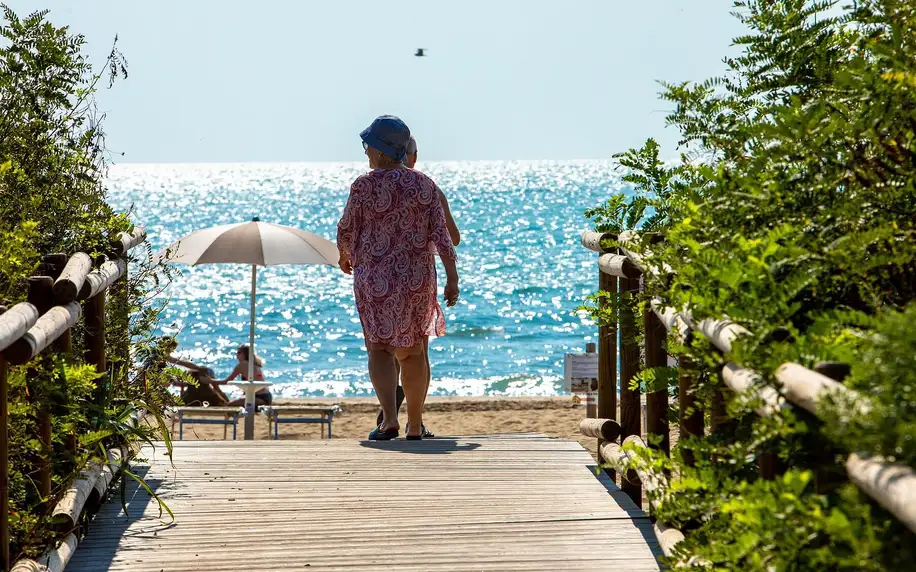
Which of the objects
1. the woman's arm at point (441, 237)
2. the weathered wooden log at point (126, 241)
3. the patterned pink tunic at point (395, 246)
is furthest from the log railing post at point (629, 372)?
the weathered wooden log at point (126, 241)

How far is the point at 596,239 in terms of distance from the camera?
454 cm

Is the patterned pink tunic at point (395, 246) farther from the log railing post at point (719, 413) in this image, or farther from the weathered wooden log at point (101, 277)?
the log railing post at point (719, 413)

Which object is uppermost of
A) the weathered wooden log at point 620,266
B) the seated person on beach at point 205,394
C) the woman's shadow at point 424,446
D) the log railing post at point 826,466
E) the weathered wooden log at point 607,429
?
the weathered wooden log at point 620,266

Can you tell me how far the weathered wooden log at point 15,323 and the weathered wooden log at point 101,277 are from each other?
73 cm

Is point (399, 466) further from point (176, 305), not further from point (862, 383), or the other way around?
point (176, 305)

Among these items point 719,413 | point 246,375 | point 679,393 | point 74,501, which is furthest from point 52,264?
point 246,375

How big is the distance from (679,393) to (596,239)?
1.51 metres

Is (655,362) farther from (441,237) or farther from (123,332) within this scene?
→ (441,237)

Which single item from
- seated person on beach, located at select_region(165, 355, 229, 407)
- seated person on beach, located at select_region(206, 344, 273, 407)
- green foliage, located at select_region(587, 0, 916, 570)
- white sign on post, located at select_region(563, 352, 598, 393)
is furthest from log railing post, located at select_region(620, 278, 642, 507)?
seated person on beach, located at select_region(206, 344, 273, 407)

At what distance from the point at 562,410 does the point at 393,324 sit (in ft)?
32.5

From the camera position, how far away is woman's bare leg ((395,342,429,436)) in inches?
229

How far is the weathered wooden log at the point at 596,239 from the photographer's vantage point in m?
4.30

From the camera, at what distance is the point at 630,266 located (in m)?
4.02

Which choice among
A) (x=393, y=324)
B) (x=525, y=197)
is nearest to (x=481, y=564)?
(x=393, y=324)
